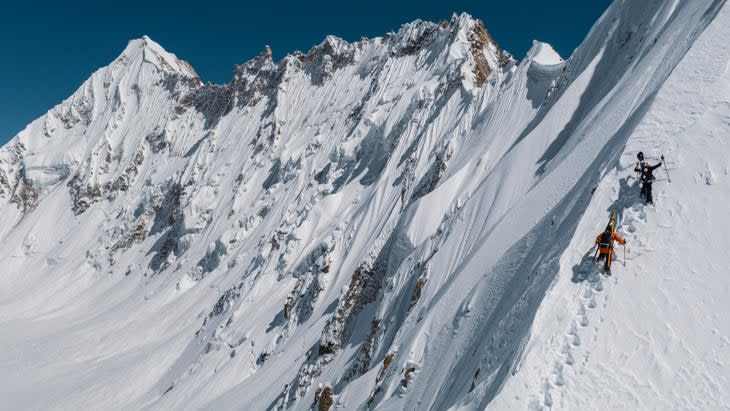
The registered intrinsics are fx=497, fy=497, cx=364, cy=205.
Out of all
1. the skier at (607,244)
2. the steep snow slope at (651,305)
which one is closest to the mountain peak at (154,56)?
the steep snow slope at (651,305)

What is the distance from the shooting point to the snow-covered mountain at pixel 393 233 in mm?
8594

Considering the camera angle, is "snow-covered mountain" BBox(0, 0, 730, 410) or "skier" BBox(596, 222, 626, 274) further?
"skier" BBox(596, 222, 626, 274)

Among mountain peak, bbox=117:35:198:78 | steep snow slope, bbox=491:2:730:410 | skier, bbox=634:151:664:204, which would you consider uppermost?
mountain peak, bbox=117:35:198:78

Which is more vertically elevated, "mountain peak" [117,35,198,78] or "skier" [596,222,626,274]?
"mountain peak" [117,35,198,78]

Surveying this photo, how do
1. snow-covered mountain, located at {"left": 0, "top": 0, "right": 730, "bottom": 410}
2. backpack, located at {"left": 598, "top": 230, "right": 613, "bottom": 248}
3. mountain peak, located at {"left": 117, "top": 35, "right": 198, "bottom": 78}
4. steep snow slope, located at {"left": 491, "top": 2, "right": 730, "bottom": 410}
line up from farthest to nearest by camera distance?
mountain peak, located at {"left": 117, "top": 35, "right": 198, "bottom": 78}
backpack, located at {"left": 598, "top": 230, "right": 613, "bottom": 248}
snow-covered mountain, located at {"left": 0, "top": 0, "right": 730, "bottom": 410}
steep snow slope, located at {"left": 491, "top": 2, "right": 730, "bottom": 410}

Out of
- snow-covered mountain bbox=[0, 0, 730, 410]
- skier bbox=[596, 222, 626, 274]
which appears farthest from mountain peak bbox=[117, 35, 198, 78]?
skier bbox=[596, 222, 626, 274]

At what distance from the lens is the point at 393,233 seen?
32.7 m

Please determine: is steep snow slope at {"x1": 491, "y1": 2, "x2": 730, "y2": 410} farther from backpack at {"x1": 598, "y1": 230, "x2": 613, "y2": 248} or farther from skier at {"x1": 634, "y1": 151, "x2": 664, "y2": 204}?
backpack at {"x1": 598, "y1": 230, "x2": 613, "y2": 248}

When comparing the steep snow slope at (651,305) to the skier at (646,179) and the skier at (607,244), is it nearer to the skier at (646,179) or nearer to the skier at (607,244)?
the skier at (646,179)

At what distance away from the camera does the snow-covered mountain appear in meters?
8.59

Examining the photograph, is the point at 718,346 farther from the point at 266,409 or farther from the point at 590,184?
the point at 266,409

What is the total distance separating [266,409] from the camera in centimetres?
3148

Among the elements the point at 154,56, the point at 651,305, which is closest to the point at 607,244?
the point at 651,305

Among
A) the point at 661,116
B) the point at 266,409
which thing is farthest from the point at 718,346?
the point at 266,409
